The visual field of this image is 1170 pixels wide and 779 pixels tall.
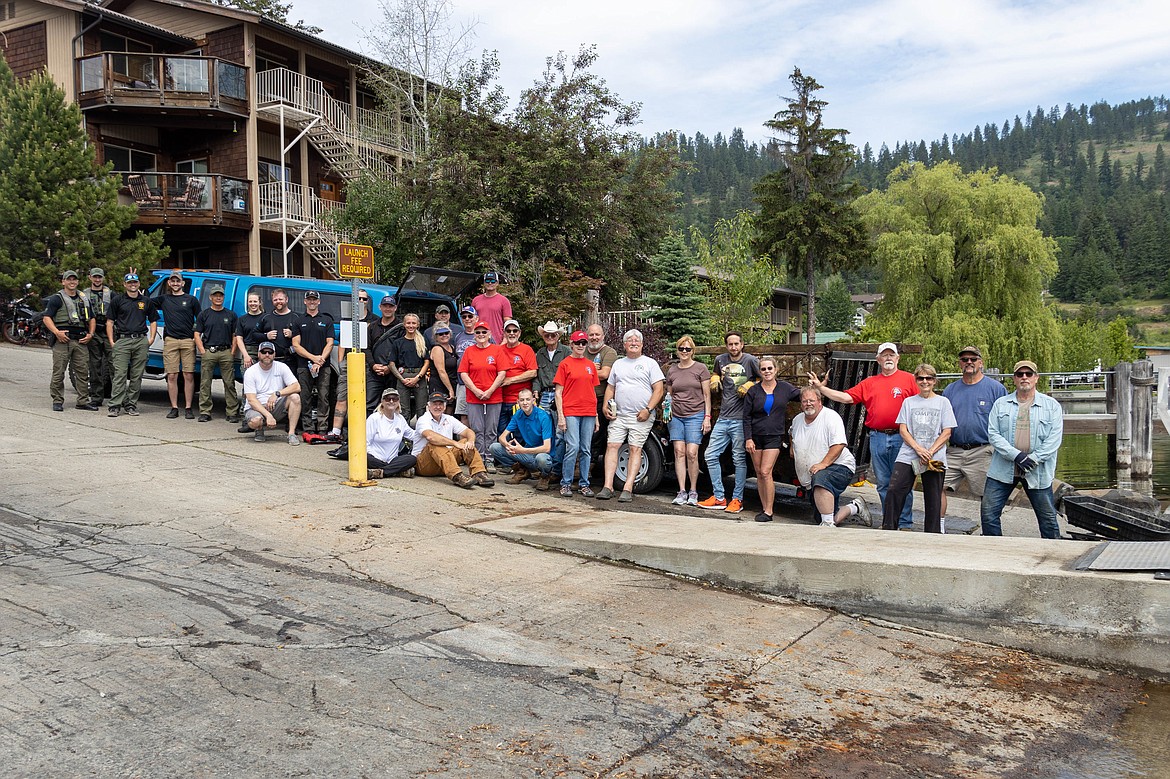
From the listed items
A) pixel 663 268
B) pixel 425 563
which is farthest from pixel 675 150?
pixel 425 563

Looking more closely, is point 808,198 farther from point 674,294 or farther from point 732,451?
point 732,451

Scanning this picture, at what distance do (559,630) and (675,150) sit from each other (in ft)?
61.8

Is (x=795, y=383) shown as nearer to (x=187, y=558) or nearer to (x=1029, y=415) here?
(x=1029, y=415)

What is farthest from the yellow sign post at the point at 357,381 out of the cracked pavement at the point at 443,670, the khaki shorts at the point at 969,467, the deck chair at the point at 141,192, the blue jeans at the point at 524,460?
the deck chair at the point at 141,192

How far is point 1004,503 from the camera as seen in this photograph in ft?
25.0

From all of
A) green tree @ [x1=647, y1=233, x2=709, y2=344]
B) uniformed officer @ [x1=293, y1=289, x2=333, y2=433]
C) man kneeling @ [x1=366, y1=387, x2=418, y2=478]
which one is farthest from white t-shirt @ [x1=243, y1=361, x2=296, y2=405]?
green tree @ [x1=647, y1=233, x2=709, y2=344]

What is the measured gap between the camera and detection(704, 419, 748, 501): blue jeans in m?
9.08

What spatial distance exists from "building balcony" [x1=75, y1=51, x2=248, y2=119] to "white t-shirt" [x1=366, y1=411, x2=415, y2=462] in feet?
66.8

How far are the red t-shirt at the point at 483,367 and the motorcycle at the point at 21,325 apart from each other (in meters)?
16.1

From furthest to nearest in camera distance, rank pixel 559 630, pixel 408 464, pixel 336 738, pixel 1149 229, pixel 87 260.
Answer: pixel 1149 229, pixel 87 260, pixel 408 464, pixel 559 630, pixel 336 738

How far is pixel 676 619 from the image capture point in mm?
5766

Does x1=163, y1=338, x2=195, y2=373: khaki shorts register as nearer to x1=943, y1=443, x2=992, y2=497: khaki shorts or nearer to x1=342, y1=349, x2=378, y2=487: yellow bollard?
x1=342, y1=349, x2=378, y2=487: yellow bollard

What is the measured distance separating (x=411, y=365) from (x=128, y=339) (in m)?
4.26

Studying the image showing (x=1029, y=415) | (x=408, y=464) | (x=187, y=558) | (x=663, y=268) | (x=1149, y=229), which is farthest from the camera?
(x=1149, y=229)
